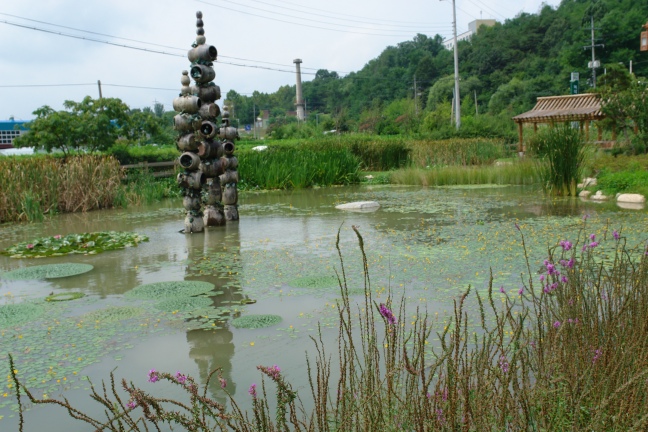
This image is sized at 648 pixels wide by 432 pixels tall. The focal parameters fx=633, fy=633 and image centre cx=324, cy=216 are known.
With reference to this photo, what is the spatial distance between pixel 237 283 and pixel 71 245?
2900 millimetres

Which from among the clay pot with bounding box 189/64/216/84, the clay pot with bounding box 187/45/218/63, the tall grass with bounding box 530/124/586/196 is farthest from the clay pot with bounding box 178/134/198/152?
the tall grass with bounding box 530/124/586/196

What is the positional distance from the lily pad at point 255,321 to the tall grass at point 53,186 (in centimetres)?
714

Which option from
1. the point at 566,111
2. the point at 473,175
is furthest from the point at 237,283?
the point at 566,111

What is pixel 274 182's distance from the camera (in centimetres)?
1539

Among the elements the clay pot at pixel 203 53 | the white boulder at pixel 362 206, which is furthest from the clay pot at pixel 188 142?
the white boulder at pixel 362 206

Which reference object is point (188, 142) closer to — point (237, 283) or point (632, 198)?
point (237, 283)

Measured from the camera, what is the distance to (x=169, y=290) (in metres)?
Result: 5.28

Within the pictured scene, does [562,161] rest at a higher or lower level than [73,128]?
lower

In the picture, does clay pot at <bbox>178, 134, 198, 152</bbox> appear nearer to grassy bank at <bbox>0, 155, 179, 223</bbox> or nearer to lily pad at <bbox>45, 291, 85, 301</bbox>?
grassy bank at <bbox>0, 155, 179, 223</bbox>

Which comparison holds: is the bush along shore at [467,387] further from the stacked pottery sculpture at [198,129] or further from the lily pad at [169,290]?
the stacked pottery sculpture at [198,129]

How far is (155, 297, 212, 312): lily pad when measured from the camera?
4.74 metres

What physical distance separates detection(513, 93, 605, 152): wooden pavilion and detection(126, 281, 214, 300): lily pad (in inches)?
716

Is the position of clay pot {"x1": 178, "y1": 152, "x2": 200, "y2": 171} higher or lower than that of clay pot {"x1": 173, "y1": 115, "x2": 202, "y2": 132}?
Answer: lower

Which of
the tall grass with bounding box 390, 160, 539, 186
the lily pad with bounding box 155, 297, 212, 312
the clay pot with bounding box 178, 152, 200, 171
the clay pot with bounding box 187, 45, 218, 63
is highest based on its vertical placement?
the clay pot with bounding box 187, 45, 218, 63
